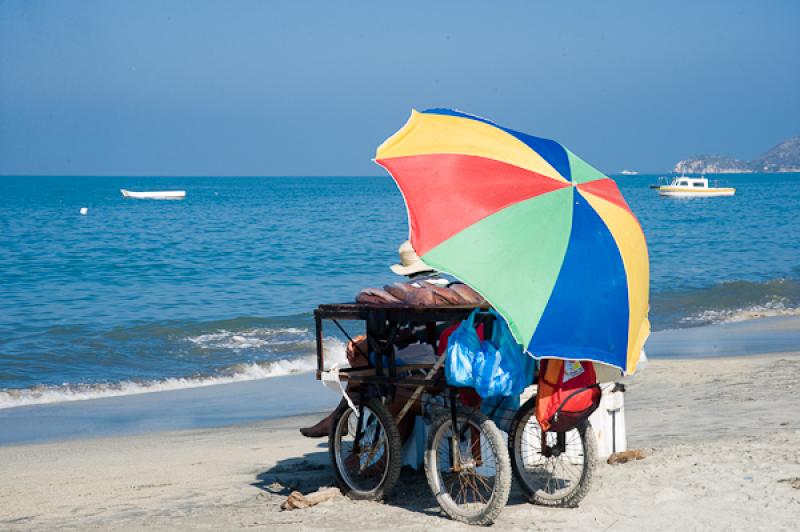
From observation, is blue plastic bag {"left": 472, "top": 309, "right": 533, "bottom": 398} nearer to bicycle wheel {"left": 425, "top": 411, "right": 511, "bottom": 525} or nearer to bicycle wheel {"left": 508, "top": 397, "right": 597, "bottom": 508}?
bicycle wheel {"left": 425, "top": 411, "right": 511, "bottom": 525}

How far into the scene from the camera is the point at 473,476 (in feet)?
17.7

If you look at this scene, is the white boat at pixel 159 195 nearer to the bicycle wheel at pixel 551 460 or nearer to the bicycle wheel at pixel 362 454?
the bicycle wheel at pixel 362 454

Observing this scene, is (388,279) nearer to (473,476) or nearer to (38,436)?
(38,436)

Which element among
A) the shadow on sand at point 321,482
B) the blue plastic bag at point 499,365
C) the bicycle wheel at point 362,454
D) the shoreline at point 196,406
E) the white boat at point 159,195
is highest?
the white boat at point 159,195

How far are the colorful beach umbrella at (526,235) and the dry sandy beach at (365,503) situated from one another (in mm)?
962

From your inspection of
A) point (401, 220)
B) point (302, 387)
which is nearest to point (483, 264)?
point (302, 387)

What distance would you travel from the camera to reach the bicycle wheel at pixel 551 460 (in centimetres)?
521

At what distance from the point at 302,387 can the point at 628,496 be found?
21.0ft

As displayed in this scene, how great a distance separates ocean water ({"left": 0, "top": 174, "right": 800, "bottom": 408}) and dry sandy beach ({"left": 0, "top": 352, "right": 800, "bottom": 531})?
3989mm

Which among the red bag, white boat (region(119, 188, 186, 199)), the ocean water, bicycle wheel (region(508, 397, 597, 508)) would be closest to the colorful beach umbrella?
the red bag

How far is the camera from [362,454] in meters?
5.71

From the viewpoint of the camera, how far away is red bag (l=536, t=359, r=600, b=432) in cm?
491

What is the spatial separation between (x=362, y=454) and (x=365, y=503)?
0.34 metres

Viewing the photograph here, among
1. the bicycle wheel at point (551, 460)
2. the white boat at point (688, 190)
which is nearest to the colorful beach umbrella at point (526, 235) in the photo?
the bicycle wheel at point (551, 460)
